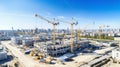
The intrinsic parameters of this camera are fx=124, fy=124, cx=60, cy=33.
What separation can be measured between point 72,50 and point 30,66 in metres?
12.7

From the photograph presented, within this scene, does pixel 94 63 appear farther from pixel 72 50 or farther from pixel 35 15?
pixel 35 15

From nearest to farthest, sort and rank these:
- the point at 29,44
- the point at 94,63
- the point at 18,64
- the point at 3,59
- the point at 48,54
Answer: the point at 94,63
the point at 18,64
the point at 3,59
the point at 48,54
the point at 29,44

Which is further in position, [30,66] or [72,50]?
[72,50]

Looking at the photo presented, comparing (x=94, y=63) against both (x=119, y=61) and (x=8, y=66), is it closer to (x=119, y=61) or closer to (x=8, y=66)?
(x=119, y=61)

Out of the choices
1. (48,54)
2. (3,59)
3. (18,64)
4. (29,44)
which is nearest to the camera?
(18,64)

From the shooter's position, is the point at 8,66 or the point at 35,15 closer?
the point at 8,66

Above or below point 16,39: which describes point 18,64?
below

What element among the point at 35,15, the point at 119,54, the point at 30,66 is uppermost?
the point at 35,15

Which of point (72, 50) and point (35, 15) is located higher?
point (35, 15)

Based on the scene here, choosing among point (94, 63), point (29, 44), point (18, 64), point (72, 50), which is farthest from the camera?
point (29, 44)

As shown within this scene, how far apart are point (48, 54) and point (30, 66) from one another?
6.66 meters

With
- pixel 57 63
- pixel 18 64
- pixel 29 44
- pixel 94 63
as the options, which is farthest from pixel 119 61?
pixel 29 44

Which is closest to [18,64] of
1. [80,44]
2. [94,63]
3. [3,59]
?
[3,59]

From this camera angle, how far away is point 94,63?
20.8 meters
